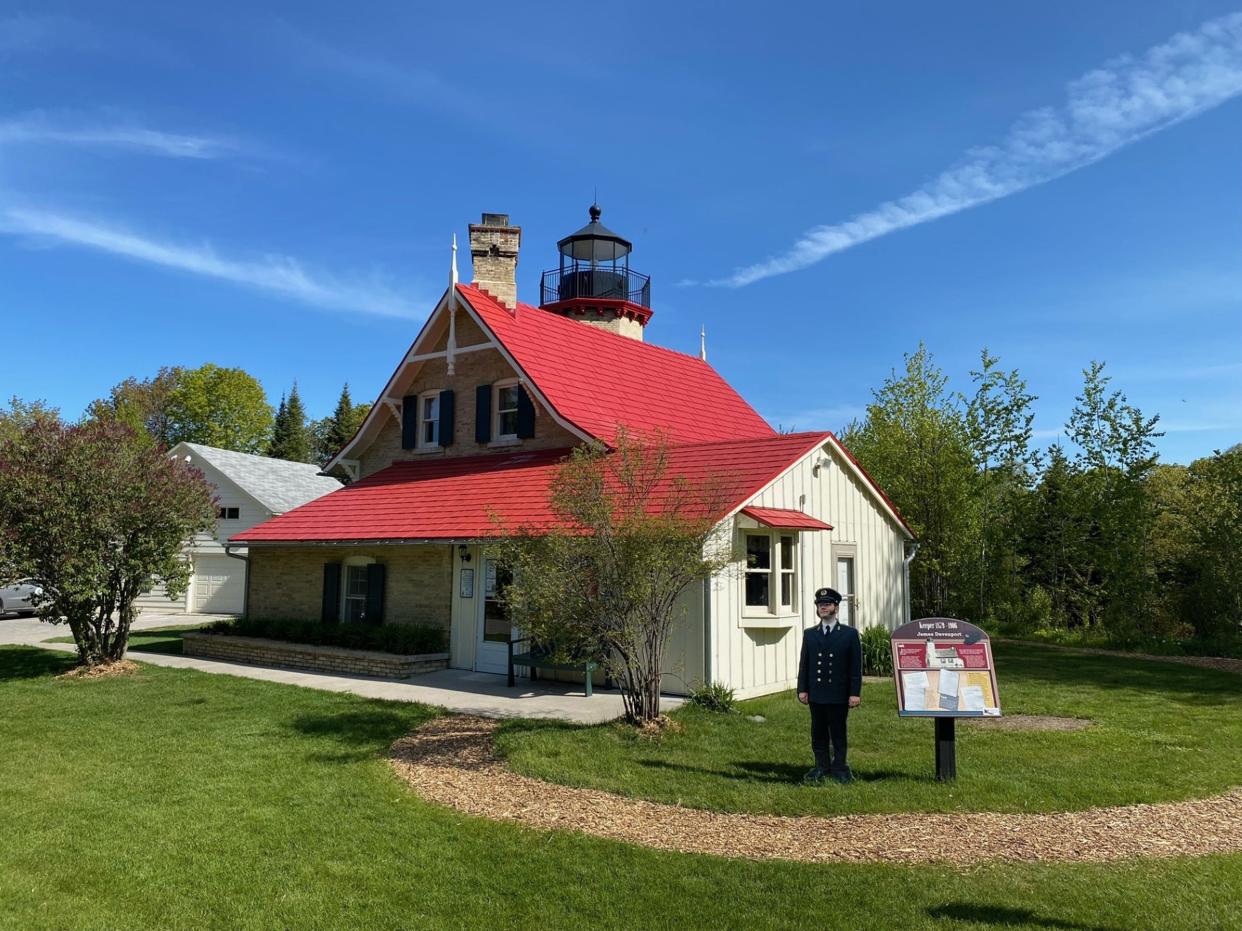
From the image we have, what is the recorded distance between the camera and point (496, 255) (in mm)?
21625

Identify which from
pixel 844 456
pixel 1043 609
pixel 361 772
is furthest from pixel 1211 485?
pixel 361 772

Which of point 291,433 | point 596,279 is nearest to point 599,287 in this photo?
point 596,279

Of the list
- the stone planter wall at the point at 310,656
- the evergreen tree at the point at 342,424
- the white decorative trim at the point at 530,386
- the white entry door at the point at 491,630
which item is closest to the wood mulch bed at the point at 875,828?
the white entry door at the point at 491,630

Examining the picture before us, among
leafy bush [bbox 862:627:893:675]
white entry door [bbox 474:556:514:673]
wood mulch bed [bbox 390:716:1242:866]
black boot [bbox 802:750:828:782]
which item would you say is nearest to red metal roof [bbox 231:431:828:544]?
white entry door [bbox 474:556:514:673]

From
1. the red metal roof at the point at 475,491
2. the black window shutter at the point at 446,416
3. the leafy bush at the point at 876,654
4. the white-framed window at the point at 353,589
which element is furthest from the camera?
the black window shutter at the point at 446,416

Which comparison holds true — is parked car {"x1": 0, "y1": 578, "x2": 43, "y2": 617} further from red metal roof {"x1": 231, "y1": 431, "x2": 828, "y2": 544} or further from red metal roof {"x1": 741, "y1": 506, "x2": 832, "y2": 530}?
red metal roof {"x1": 741, "y1": 506, "x2": 832, "y2": 530}

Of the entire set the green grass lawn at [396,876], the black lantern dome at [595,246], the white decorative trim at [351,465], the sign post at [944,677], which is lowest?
the green grass lawn at [396,876]

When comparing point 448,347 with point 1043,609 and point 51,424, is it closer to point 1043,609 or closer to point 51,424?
point 51,424

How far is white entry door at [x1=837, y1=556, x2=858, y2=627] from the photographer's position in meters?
16.1

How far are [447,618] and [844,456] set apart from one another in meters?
8.28

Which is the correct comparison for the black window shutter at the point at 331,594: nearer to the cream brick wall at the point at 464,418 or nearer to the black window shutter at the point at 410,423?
the cream brick wall at the point at 464,418

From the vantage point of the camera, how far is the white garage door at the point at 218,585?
29828 mm

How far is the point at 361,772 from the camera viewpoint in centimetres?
870

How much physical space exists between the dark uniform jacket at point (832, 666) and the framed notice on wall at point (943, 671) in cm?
42
